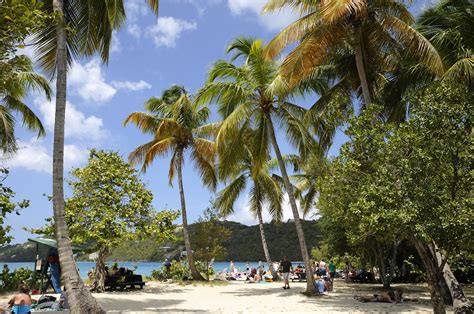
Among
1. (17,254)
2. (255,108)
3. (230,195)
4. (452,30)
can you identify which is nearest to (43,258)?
(255,108)

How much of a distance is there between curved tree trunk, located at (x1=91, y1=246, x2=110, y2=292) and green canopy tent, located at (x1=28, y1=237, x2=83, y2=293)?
2.97 feet

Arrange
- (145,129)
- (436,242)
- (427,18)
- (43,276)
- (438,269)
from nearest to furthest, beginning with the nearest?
(436,242), (438,269), (427,18), (43,276), (145,129)

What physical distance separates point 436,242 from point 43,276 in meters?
14.4

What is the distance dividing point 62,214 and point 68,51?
4522mm

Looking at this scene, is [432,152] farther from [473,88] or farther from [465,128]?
[473,88]

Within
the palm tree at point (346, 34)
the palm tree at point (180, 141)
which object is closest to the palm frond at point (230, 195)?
the palm tree at point (180, 141)

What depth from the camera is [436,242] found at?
8359 millimetres

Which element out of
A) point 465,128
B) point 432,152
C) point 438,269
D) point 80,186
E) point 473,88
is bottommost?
point 438,269

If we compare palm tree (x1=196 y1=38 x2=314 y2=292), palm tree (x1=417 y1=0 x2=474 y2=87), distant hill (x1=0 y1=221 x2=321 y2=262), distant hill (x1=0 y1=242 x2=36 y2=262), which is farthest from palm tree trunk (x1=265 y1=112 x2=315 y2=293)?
distant hill (x1=0 y1=242 x2=36 y2=262)

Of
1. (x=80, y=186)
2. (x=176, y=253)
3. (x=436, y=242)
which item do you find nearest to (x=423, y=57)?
(x=436, y=242)

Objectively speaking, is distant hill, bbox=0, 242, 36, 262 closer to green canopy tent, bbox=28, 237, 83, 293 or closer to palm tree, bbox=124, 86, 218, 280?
palm tree, bbox=124, 86, 218, 280

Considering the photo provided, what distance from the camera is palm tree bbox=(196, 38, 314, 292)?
50.8ft

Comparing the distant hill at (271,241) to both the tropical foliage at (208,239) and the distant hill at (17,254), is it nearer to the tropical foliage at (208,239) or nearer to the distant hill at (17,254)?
the tropical foliage at (208,239)

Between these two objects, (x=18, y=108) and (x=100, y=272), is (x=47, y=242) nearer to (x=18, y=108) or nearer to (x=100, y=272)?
(x=100, y=272)
